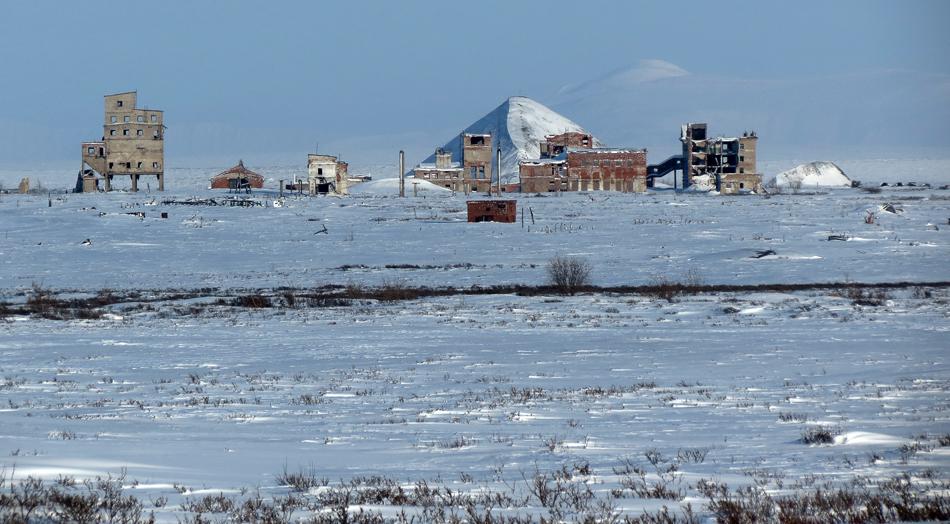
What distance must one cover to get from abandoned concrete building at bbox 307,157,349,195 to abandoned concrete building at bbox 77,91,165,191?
1482 centimetres

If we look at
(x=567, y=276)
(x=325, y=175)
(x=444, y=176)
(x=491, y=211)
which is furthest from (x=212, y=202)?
(x=567, y=276)

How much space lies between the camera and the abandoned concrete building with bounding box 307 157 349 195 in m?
114

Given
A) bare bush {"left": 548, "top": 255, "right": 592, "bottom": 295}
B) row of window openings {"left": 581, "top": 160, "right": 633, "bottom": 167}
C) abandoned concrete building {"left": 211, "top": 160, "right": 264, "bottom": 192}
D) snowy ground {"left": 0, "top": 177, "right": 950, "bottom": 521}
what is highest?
row of window openings {"left": 581, "top": 160, "right": 633, "bottom": 167}

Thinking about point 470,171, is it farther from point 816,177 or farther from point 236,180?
point 816,177

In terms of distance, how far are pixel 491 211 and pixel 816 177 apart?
10681 cm

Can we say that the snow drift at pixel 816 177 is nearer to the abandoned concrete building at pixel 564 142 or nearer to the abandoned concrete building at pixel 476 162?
the abandoned concrete building at pixel 564 142

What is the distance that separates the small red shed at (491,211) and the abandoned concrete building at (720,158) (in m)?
58.9

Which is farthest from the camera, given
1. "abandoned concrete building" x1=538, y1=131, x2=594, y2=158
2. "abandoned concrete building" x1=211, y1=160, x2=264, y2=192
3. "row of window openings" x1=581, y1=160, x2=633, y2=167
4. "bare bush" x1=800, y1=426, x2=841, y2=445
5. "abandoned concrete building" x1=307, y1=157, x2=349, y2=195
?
"abandoned concrete building" x1=538, y1=131, x2=594, y2=158

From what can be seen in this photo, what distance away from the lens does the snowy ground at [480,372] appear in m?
11.6

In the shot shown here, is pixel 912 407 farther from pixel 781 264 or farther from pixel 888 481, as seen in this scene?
pixel 781 264

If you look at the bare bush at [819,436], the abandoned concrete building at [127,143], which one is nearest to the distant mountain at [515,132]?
the abandoned concrete building at [127,143]

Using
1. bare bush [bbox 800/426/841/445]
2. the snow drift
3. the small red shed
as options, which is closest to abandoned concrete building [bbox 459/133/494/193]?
the snow drift

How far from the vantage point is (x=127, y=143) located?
350ft

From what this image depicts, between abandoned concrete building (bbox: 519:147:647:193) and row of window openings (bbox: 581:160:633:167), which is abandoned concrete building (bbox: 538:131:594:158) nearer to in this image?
abandoned concrete building (bbox: 519:147:647:193)
